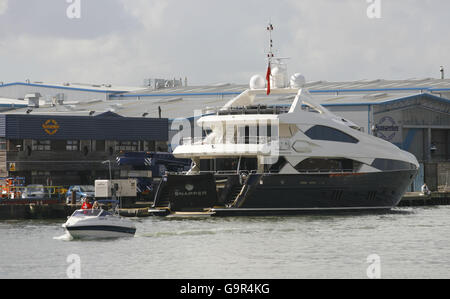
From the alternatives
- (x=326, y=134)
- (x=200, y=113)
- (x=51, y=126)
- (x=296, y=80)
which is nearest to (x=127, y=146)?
(x=51, y=126)

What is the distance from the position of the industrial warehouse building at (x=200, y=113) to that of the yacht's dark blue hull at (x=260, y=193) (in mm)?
6255

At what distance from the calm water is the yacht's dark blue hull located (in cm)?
99

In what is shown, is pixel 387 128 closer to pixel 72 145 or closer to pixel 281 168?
pixel 72 145

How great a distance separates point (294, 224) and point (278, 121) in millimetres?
6748

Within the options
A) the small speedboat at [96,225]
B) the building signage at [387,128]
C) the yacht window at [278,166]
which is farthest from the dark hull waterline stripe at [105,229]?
the building signage at [387,128]

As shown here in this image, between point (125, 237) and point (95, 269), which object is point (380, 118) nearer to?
point (125, 237)

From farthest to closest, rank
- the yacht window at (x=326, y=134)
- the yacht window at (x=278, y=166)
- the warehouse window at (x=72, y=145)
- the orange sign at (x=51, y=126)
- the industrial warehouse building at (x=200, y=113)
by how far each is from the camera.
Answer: the warehouse window at (x=72, y=145) < the industrial warehouse building at (x=200, y=113) < the orange sign at (x=51, y=126) < the yacht window at (x=326, y=134) < the yacht window at (x=278, y=166)

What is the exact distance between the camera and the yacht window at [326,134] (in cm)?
4944

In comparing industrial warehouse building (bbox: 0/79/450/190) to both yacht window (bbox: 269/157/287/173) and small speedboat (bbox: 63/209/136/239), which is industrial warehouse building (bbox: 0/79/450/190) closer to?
yacht window (bbox: 269/157/287/173)

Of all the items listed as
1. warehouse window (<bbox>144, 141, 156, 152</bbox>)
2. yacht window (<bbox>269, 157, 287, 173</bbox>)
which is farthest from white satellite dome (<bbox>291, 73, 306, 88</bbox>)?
warehouse window (<bbox>144, 141, 156, 152</bbox>)

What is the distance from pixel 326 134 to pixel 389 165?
442 centimetres

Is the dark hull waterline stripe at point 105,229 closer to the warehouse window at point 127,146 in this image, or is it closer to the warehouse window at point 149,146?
the warehouse window at point 127,146
